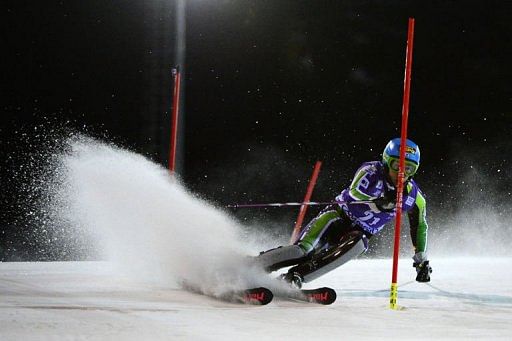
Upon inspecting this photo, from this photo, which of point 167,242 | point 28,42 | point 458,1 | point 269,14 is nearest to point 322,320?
point 167,242

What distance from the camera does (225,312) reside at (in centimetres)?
400

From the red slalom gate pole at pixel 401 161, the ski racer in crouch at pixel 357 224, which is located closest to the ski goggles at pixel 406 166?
the ski racer in crouch at pixel 357 224

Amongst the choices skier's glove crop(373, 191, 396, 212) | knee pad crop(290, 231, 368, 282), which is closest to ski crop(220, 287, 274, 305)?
knee pad crop(290, 231, 368, 282)

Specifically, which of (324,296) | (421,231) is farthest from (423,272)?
(324,296)

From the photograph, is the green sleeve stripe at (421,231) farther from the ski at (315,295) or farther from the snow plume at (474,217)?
the snow plume at (474,217)

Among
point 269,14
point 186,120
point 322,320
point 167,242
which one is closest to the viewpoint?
point 322,320

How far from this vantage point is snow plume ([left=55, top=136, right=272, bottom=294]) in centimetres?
501

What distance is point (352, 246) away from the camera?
16.7ft

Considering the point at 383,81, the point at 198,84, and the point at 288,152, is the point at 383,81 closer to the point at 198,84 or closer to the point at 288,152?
the point at 288,152

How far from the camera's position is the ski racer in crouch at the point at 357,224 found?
499cm

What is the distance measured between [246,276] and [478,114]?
8.75 m

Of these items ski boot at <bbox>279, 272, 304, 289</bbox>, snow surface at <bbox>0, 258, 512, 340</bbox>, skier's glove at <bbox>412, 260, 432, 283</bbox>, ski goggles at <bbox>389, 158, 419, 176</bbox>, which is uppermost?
ski goggles at <bbox>389, 158, 419, 176</bbox>

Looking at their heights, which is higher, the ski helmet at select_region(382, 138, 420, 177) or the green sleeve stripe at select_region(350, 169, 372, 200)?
the ski helmet at select_region(382, 138, 420, 177)

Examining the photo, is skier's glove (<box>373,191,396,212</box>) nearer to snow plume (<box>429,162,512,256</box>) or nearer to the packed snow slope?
the packed snow slope
